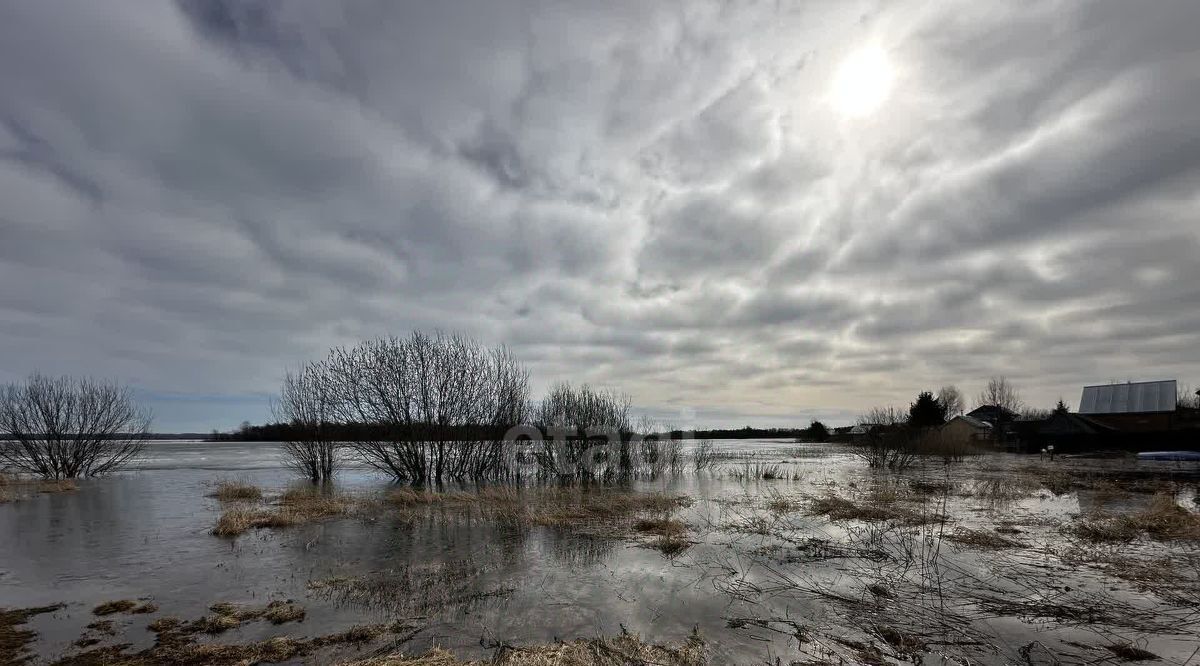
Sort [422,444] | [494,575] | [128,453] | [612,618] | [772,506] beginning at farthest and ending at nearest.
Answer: [128,453]
[422,444]
[772,506]
[494,575]
[612,618]

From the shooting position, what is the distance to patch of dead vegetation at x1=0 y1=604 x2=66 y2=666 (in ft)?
18.6

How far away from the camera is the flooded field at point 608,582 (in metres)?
6.01

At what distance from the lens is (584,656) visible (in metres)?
5.67

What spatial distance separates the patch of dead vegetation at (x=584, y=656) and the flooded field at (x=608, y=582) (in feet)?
0.13

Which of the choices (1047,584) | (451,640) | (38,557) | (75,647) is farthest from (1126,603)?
(38,557)

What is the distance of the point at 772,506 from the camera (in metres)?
16.0

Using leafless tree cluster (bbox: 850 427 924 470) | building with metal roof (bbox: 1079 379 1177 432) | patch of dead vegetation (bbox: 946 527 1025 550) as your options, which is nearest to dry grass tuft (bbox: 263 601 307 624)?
patch of dead vegetation (bbox: 946 527 1025 550)

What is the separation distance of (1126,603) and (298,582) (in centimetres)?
1170

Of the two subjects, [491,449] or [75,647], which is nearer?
[75,647]

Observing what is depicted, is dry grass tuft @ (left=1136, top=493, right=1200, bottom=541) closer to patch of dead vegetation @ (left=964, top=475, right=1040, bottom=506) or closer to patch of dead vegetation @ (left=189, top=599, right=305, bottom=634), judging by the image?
patch of dead vegetation @ (left=964, top=475, right=1040, bottom=506)

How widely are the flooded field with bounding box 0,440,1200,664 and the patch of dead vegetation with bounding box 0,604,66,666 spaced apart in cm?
5

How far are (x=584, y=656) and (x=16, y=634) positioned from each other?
21.4 feet

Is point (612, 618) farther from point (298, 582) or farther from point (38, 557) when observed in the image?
point (38, 557)

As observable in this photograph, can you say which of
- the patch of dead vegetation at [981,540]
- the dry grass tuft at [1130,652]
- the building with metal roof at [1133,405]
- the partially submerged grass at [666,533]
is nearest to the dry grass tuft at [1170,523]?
the patch of dead vegetation at [981,540]
